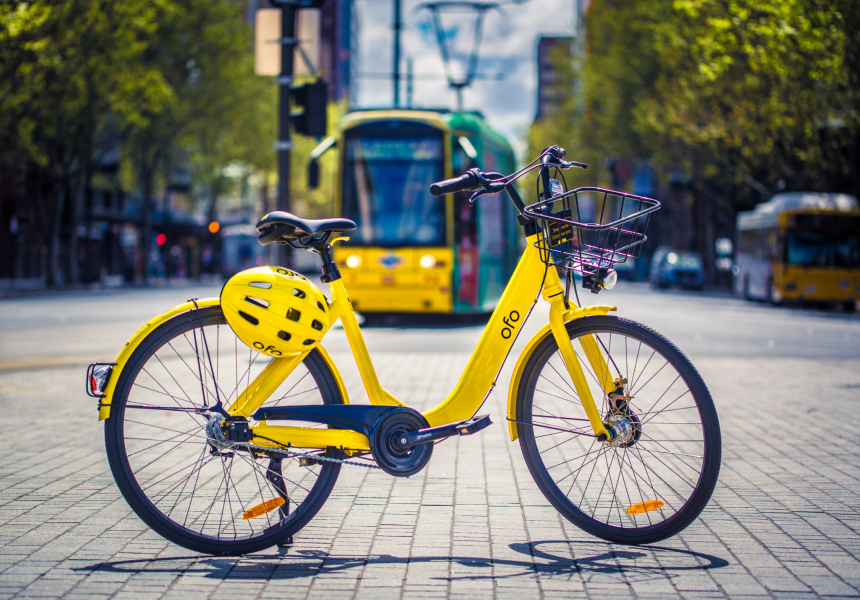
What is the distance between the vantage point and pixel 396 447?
4.04m

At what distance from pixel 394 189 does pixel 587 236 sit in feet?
43.1

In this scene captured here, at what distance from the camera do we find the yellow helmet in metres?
3.92

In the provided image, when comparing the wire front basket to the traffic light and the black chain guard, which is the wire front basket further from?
the traffic light

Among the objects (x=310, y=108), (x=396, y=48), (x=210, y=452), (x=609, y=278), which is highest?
(x=396, y=48)

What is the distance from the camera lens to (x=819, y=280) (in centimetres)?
2973

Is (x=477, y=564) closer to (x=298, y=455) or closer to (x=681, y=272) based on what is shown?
(x=298, y=455)

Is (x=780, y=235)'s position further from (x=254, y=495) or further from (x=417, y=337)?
(x=254, y=495)

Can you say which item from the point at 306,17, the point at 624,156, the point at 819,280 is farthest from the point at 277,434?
the point at 624,156

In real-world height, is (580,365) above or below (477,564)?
above

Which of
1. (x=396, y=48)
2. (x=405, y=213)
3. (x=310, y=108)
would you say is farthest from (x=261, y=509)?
(x=396, y=48)

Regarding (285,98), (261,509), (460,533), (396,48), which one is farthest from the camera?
(396,48)

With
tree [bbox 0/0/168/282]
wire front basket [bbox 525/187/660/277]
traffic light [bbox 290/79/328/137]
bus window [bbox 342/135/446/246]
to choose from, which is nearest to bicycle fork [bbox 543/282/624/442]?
wire front basket [bbox 525/187/660/277]

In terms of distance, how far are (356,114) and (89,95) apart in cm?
2022

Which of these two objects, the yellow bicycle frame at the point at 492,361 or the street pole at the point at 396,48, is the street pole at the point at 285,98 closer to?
the yellow bicycle frame at the point at 492,361
